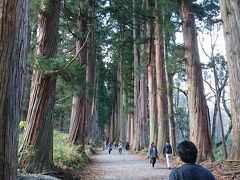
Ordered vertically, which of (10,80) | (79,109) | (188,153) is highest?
(79,109)

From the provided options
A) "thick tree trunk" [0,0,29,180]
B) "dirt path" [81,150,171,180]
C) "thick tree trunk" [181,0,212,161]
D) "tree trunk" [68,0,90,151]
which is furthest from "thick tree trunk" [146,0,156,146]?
"thick tree trunk" [0,0,29,180]

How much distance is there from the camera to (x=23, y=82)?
13.0 ft

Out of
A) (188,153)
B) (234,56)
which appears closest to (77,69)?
(234,56)

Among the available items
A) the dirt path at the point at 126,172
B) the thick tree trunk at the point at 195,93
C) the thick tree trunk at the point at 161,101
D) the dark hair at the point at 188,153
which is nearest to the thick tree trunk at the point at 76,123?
the dirt path at the point at 126,172

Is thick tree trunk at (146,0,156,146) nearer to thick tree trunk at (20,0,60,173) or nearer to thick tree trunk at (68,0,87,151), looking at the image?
thick tree trunk at (68,0,87,151)

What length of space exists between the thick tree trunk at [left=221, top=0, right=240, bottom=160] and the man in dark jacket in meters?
6.18

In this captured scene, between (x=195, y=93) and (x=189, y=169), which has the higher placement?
(x=195, y=93)

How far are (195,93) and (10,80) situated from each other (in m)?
10.7

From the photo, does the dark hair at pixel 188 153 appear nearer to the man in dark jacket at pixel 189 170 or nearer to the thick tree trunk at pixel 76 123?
the man in dark jacket at pixel 189 170

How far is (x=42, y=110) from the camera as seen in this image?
852cm

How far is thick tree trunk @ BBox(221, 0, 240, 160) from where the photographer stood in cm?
877

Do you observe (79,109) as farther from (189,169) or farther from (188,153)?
(189,169)

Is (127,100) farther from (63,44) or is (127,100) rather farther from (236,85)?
(236,85)

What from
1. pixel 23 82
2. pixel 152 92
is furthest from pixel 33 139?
pixel 152 92
